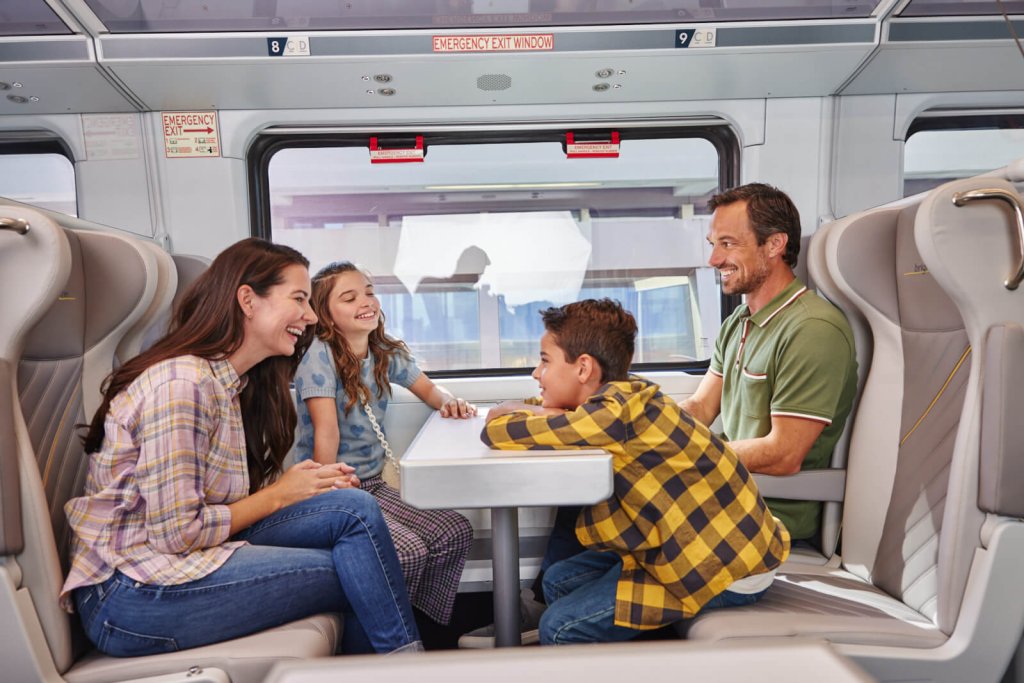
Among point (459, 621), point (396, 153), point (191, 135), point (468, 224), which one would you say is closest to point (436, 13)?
point (396, 153)

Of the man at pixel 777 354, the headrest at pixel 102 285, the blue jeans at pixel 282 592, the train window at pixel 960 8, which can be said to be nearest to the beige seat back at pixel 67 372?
the headrest at pixel 102 285

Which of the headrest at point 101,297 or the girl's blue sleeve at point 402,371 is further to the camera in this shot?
the girl's blue sleeve at point 402,371

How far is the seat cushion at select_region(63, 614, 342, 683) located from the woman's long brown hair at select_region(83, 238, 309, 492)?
498 mm

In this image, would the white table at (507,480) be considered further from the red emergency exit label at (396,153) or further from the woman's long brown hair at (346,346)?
the red emergency exit label at (396,153)

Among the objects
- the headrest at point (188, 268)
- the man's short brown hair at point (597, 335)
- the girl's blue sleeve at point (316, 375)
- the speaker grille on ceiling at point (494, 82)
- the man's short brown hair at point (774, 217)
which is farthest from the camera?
the speaker grille on ceiling at point (494, 82)

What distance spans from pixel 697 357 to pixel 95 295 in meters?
2.66

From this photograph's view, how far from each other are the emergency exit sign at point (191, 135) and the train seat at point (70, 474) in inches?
49.8

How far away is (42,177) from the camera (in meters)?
3.09

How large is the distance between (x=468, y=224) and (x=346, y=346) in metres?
1.07

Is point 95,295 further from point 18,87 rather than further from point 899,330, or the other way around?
point 899,330

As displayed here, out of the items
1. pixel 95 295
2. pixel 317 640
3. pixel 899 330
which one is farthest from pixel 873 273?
pixel 95 295

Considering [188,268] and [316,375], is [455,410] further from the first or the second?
[188,268]

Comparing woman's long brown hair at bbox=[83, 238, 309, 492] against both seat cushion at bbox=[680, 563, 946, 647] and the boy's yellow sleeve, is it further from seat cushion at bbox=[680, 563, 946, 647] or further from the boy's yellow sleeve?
seat cushion at bbox=[680, 563, 946, 647]

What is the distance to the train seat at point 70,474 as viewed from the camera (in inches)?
53.2
